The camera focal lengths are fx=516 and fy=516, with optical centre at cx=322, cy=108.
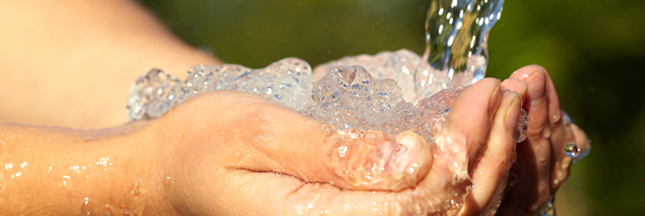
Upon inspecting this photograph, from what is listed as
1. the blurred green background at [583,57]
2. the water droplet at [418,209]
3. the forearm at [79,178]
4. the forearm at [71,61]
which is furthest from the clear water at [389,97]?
the blurred green background at [583,57]

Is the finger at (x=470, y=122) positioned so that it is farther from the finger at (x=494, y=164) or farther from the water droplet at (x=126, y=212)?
the water droplet at (x=126, y=212)

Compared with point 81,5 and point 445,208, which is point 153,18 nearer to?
point 81,5

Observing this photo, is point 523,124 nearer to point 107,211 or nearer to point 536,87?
point 536,87

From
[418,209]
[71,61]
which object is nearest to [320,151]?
[418,209]

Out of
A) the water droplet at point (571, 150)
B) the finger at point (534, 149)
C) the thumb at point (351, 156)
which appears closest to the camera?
the thumb at point (351, 156)

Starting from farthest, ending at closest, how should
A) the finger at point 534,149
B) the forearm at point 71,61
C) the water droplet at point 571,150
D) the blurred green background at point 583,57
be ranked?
1. the blurred green background at point 583,57
2. the forearm at point 71,61
3. the water droplet at point 571,150
4. the finger at point 534,149

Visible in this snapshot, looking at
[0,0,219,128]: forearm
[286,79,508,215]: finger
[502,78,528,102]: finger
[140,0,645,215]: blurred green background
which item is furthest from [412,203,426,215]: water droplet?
[140,0,645,215]: blurred green background
